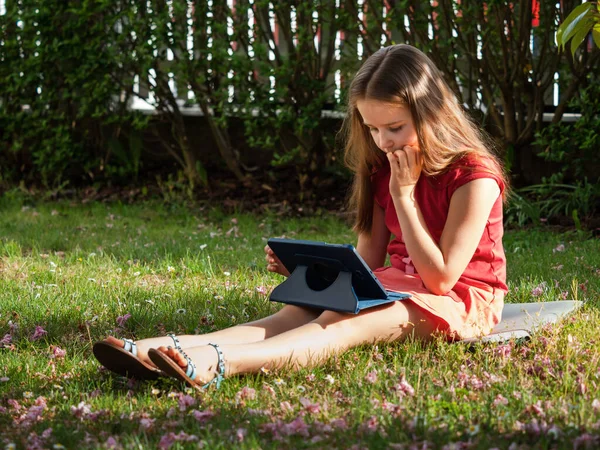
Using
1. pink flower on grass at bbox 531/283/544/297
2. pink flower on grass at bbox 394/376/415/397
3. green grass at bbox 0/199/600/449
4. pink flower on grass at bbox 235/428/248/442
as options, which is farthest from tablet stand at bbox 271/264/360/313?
pink flower on grass at bbox 531/283/544/297

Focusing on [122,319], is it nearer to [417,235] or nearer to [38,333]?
[38,333]

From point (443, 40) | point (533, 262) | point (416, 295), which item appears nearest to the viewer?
point (416, 295)

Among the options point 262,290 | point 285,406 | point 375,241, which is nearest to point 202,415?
point 285,406

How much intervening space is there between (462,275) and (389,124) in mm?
608

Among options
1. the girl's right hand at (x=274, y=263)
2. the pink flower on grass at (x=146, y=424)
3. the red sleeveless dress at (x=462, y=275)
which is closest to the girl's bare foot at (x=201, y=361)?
the pink flower on grass at (x=146, y=424)

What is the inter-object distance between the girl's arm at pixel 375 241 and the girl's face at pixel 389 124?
0.42 m

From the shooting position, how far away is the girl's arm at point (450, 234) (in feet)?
9.59

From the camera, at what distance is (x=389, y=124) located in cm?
303

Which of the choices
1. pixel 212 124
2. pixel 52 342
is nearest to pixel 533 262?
pixel 52 342

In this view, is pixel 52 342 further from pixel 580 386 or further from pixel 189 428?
pixel 580 386

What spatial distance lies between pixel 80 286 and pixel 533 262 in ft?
7.73

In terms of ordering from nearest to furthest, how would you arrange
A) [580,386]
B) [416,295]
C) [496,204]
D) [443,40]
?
[580,386], [416,295], [496,204], [443,40]

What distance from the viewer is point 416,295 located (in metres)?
2.94

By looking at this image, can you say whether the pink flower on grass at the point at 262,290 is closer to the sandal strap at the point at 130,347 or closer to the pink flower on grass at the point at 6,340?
the pink flower on grass at the point at 6,340
